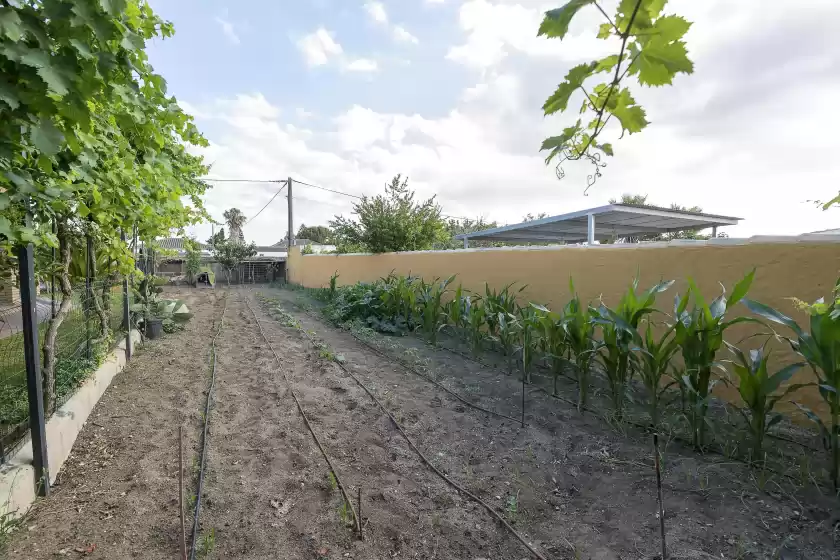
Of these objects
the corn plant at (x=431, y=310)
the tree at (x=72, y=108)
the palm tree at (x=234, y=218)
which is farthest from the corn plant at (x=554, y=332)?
the palm tree at (x=234, y=218)

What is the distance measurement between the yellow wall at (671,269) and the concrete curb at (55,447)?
524 cm

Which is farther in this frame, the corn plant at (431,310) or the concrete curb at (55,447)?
the corn plant at (431,310)

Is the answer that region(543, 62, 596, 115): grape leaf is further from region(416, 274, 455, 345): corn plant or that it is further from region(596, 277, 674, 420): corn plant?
region(416, 274, 455, 345): corn plant

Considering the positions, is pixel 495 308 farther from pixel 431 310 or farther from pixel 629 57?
pixel 629 57

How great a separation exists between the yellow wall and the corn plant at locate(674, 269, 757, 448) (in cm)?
92

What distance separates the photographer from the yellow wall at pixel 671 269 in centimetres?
330

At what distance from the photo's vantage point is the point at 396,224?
13.0 metres

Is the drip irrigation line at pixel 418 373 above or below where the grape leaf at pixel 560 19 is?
below

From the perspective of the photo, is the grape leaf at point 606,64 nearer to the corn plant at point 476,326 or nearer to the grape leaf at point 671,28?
the grape leaf at point 671,28

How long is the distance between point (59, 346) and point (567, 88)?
181 inches

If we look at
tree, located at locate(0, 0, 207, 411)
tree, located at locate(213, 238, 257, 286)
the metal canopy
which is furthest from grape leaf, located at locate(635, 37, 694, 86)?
tree, located at locate(213, 238, 257, 286)

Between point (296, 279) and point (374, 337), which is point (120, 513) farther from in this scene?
point (296, 279)

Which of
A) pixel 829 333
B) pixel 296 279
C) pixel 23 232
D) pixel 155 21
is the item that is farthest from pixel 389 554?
pixel 296 279

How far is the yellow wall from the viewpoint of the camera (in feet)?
10.8
